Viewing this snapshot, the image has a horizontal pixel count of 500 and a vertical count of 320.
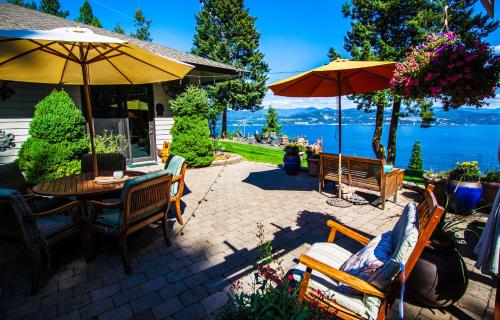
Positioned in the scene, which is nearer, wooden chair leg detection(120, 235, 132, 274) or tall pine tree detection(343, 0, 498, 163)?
wooden chair leg detection(120, 235, 132, 274)

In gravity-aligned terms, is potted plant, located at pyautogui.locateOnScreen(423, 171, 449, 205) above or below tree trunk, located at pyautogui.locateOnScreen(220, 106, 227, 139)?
below

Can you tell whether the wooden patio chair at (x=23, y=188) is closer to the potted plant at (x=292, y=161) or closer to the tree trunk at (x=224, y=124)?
the potted plant at (x=292, y=161)

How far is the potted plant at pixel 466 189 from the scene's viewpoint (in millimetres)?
4590

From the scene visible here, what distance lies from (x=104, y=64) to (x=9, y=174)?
238 centimetres

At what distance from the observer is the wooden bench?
5004 millimetres

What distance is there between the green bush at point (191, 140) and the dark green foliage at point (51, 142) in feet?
9.97

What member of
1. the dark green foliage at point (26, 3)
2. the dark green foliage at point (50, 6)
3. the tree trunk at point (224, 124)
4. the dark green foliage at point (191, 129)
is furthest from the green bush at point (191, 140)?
the dark green foliage at point (26, 3)

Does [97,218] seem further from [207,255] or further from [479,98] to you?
[479,98]

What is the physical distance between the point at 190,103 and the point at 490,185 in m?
8.31

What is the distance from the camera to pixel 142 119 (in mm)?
9578

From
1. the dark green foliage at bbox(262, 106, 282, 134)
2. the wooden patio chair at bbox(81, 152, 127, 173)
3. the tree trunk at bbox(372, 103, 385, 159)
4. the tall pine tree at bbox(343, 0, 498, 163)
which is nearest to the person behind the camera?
the wooden patio chair at bbox(81, 152, 127, 173)

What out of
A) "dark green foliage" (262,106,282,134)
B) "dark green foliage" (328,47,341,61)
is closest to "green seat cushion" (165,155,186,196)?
"dark green foliage" (328,47,341,61)

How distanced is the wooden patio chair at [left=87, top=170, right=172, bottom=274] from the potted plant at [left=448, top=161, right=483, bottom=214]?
4.98m

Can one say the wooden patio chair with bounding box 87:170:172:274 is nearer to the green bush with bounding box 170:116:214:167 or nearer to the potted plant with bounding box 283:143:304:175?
the potted plant with bounding box 283:143:304:175
